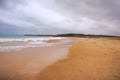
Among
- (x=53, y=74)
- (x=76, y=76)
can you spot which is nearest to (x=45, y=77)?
(x=53, y=74)

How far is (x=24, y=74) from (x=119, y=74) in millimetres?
4052

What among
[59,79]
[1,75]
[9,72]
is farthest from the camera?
[9,72]

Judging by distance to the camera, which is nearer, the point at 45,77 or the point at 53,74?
the point at 45,77

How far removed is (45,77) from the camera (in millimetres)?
4684

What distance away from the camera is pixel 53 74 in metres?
5.00

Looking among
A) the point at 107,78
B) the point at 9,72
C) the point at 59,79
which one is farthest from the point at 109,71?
the point at 9,72

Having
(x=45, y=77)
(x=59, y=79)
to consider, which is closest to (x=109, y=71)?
(x=59, y=79)

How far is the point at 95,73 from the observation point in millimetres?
5078

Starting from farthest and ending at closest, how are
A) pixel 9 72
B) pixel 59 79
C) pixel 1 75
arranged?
pixel 9 72 < pixel 1 75 < pixel 59 79

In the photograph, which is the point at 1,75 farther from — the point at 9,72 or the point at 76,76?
the point at 76,76

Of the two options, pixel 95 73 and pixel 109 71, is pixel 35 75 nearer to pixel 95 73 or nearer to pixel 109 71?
pixel 95 73

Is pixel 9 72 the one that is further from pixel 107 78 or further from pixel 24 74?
pixel 107 78

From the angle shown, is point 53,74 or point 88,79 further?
point 53,74

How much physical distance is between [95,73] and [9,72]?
3.81 m
